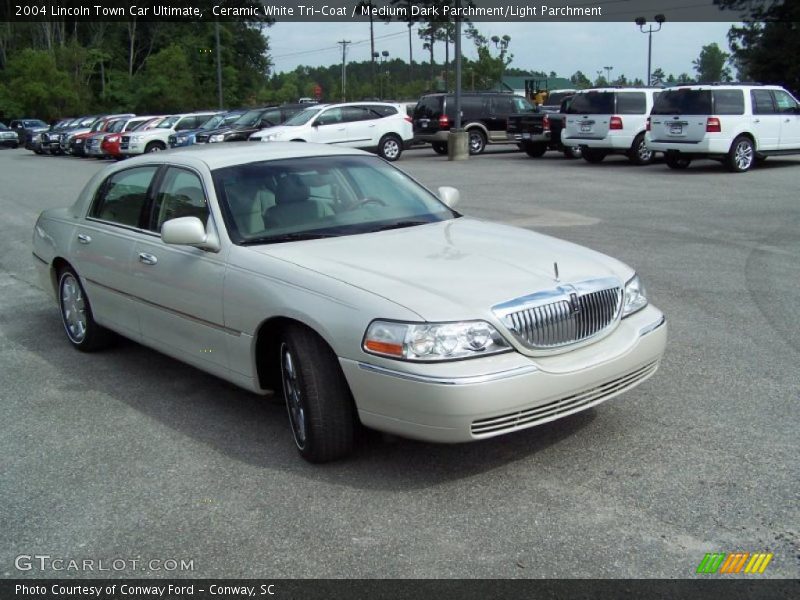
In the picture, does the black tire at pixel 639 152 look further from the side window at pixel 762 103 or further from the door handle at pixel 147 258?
the door handle at pixel 147 258

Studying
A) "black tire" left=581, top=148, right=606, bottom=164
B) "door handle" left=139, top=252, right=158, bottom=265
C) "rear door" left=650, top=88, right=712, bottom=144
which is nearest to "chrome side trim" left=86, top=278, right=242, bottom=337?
"door handle" left=139, top=252, right=158, bottom=265

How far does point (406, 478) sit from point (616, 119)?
1880cm

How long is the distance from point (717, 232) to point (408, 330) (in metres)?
8.48

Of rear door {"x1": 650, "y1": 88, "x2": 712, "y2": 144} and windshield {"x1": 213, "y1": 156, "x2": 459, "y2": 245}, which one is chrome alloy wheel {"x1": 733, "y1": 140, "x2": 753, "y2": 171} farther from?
windshield {"x1": 213, "y1": 156, "x2": 459, "y2": 245}

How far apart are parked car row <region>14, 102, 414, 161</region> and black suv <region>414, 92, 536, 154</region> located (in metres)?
1.21

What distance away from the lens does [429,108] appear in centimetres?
2844

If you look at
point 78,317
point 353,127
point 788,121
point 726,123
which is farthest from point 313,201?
point 353,127

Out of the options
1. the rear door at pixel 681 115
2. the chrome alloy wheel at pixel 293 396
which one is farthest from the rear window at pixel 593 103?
the chrome alloy wheel at pixel 293 396

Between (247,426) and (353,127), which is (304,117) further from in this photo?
(247,426)

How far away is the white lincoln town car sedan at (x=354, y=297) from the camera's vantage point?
13.0 feet

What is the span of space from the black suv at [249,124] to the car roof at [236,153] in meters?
20.8

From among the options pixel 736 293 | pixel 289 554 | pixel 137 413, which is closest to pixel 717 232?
pixel 736 293

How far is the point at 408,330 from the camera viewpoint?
12.9ft

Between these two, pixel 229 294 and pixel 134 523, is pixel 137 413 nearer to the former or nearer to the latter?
pixel 229 294
